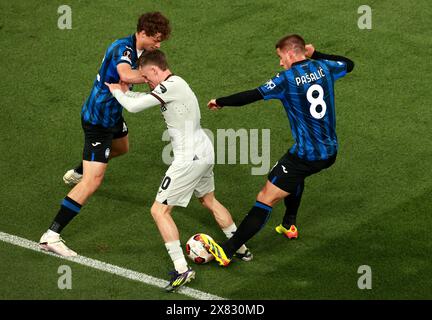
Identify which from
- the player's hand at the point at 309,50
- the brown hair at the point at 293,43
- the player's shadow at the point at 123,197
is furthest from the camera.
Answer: the player's shadow at the point at 123,197

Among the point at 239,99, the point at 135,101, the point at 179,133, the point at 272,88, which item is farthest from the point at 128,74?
the point at 272,88

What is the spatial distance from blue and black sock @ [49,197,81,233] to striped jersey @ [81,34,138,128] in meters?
0.95

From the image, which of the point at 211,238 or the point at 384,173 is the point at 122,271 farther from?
the point at 384,173

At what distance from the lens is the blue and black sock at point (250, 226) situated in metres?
10.5

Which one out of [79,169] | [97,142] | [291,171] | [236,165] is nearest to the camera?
[291,171]

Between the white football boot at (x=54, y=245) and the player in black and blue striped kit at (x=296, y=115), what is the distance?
1.54 m

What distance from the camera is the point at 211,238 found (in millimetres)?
10758

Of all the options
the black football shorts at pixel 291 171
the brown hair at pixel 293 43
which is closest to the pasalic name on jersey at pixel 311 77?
the brown hair at pixel 293 43

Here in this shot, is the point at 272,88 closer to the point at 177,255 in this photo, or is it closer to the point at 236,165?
the point at 177,255

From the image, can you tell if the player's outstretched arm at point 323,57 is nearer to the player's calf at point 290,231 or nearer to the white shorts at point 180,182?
the white shorts at point 180,182

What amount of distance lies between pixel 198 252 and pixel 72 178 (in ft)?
7.66

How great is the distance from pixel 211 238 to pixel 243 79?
4125mm

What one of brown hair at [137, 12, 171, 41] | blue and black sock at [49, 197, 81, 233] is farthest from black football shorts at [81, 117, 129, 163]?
brown hair at [137, 12, 171, 41]

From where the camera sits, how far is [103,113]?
36.4ft
